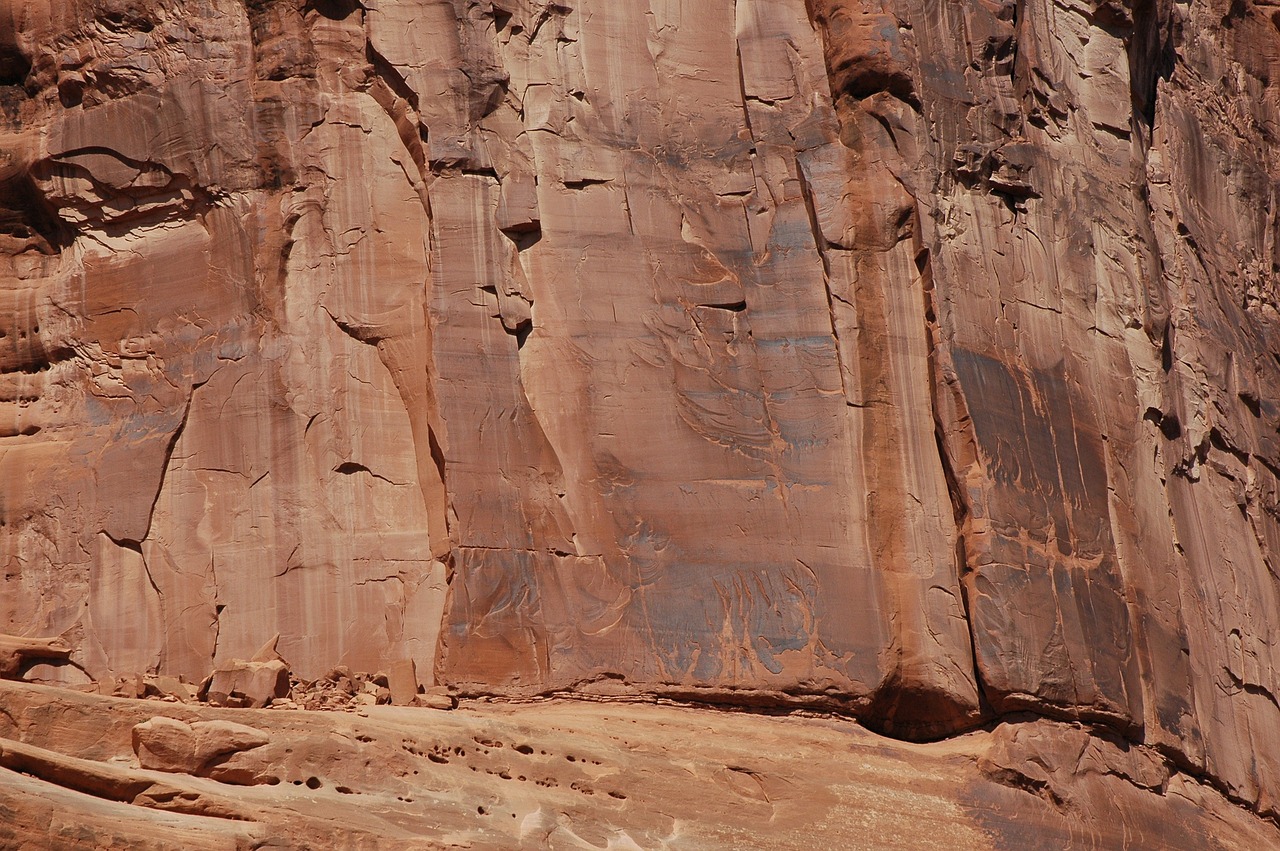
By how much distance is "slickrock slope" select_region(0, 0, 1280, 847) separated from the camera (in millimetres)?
15484

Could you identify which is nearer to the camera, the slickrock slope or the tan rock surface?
the tan rock surface

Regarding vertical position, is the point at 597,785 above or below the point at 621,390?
below

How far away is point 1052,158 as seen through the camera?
60.6 ft

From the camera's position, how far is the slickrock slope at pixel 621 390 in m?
15.5

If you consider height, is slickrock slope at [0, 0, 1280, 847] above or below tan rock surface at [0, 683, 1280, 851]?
above

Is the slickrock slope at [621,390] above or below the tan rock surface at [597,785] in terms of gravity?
above

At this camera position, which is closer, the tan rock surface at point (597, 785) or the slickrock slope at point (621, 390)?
the tan rock surface at point (597, 785)

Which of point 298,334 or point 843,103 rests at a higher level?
point 843,103

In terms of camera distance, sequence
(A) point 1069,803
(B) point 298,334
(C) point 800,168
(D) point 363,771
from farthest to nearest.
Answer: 1. (C) point 800,168
2. (B) point 298,334
3. (A) point 1069,803
4. (D) point 363,771

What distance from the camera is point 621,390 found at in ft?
53.1

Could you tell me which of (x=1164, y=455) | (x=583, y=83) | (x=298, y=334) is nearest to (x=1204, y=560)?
(x=1164, y=455)

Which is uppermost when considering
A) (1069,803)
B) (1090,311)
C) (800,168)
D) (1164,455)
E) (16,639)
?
(800,168)

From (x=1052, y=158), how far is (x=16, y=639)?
10485 mm

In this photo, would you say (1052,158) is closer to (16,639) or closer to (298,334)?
(298,334)
